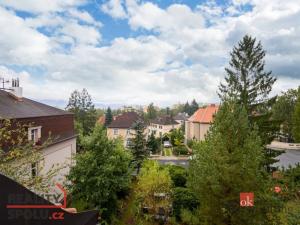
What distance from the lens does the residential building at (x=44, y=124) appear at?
13.6m

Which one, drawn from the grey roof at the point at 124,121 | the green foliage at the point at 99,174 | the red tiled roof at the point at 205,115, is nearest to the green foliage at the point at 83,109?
the grey roof at the point at 124,121

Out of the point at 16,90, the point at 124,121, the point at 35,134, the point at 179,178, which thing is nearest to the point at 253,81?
the point at 179,178

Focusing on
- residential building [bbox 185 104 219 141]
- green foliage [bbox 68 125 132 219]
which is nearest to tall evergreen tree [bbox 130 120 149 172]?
green foliage [bbox 68 125 132 219]

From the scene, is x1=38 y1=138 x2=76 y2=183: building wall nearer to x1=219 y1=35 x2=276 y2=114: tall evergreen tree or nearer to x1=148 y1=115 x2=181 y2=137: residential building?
x1=219 y1=35 x2=276 y2=114: tall evergreen tree

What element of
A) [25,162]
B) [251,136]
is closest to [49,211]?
[25,162]

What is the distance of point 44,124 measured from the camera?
15.5 meters

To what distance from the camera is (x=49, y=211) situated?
9.85 ft

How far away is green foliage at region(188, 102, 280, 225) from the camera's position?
31.2 feet

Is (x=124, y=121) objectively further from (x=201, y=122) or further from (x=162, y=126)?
(x=162, y=126)

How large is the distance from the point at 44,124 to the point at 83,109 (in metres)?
34.5

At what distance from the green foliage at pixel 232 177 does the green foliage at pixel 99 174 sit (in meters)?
4.87

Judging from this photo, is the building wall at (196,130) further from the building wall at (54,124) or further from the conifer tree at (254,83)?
the building wall at (54,124)

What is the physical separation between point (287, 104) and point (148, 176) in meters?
51.4

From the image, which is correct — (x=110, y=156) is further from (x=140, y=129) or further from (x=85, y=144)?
(x=140, y=129)
